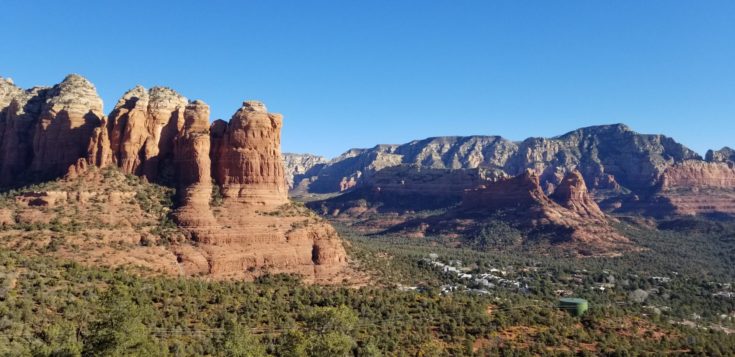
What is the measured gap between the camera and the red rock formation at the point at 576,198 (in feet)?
548

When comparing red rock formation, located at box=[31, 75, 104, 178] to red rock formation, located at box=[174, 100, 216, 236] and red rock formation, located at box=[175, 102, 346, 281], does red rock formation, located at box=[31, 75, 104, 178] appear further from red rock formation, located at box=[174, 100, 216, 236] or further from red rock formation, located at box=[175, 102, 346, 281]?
red rock formation, located at box=[175, 102, 346, 281]

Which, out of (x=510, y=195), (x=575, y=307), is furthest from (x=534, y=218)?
(x=575, y=307)

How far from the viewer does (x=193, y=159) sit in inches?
2803

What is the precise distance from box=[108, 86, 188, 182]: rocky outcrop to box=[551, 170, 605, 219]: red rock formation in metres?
128

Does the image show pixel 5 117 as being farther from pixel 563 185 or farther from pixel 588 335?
pixel 563 185

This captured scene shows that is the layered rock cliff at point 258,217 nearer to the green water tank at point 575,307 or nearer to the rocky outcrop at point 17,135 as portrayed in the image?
the rocky outcrop at point 17,135

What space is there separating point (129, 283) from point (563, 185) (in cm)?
15595

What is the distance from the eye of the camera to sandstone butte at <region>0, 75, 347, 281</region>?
219ft

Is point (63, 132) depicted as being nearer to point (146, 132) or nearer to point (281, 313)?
point (146, 132)

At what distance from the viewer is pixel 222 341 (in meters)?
38.7

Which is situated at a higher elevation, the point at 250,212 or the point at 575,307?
the point at 250,212

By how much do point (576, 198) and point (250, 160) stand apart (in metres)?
129

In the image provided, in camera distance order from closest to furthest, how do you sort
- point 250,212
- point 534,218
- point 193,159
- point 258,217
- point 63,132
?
point 258,217
point 250,212
point 193,159
point 63,132
point 534,218

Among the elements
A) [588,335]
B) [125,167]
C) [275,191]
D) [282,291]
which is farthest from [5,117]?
[588,335]
